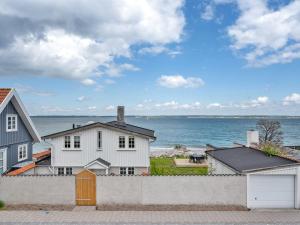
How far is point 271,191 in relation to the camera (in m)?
17.1

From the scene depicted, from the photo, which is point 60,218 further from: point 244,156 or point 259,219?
point 244,156

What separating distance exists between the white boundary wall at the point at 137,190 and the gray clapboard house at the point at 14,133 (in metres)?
5.95

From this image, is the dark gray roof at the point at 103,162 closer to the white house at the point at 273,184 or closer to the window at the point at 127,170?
the window at the point at 127,170

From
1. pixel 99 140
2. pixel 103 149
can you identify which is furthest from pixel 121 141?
pixel 99 140

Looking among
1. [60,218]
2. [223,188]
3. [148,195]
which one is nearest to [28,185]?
[60,218]

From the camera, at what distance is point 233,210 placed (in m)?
16.9

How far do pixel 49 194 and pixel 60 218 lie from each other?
7.96 feet

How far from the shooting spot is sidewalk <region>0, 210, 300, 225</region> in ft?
49.3

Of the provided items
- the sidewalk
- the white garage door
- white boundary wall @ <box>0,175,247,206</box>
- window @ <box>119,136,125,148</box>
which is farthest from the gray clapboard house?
the white garage door

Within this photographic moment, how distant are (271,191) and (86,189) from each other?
10138 millimetres

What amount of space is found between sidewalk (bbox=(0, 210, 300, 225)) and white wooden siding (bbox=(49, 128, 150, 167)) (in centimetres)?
829

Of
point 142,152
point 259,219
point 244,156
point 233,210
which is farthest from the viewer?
point 142,152

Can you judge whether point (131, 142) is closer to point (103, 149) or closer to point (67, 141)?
point (103, 149)

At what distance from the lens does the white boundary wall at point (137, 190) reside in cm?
1720
